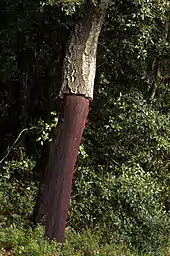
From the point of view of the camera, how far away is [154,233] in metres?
9.77

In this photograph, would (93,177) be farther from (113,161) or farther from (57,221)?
(57,221)

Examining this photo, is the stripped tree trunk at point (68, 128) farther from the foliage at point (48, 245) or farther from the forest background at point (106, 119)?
the forest background at point (106, 119)

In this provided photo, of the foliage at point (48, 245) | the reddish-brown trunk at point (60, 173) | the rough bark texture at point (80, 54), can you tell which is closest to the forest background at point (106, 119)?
the foliage at point (48, 245)

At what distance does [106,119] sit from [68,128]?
3881 mm

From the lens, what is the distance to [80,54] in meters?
→ 7.46

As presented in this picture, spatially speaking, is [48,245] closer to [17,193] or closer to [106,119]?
[17,193]

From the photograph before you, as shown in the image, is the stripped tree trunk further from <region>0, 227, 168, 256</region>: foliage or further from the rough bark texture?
<region>0, 227, 168, 256</region>: foliage

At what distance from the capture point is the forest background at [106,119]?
31.6 ft

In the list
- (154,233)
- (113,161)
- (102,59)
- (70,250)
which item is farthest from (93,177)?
(70,250)

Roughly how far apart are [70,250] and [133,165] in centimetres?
432

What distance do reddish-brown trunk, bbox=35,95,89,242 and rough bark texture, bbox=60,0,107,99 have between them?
0.17 m

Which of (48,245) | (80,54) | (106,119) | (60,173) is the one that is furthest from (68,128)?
(106,119)

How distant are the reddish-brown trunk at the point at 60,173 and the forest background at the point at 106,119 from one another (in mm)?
1384

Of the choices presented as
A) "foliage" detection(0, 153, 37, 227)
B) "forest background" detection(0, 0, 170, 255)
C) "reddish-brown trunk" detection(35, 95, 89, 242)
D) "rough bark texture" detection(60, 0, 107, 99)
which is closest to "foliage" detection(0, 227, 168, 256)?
"reddish-brown trunk" detection(35, 95, 89, 242)
